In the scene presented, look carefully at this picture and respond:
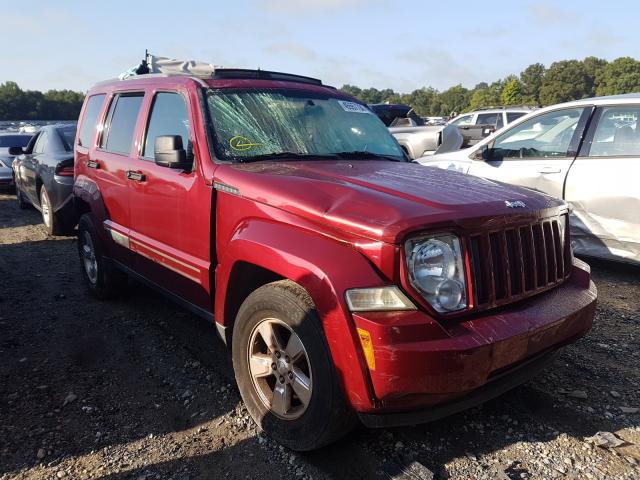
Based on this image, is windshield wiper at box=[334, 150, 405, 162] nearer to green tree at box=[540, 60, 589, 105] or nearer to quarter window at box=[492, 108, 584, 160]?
quarter window at box=[492, 108, 584, 160]

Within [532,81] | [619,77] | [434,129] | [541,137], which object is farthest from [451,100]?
[541,137]

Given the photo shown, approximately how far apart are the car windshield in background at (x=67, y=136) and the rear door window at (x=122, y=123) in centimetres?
376

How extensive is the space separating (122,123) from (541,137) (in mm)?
4392

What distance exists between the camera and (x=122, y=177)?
4.17 metres

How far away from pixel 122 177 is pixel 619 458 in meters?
3.83

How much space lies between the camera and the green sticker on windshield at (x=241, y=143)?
331 cm

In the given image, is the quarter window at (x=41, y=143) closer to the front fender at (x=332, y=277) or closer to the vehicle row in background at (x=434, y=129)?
the vehicle row in background at (x=434, y=129)

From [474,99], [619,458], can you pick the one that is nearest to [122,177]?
[619,458]

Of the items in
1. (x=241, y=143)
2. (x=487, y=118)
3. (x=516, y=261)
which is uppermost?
(x=487, y=118)

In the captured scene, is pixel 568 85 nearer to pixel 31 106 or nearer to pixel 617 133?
pixel 31 106

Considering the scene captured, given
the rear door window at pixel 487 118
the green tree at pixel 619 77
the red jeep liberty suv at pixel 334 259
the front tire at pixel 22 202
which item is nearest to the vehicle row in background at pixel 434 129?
the rear door window at pixel 487 118

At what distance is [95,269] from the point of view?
5.00m

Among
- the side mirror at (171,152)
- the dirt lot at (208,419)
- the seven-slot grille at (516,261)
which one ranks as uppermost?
the side mirror at (171,152)

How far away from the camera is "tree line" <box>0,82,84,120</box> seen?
50.8 meters
